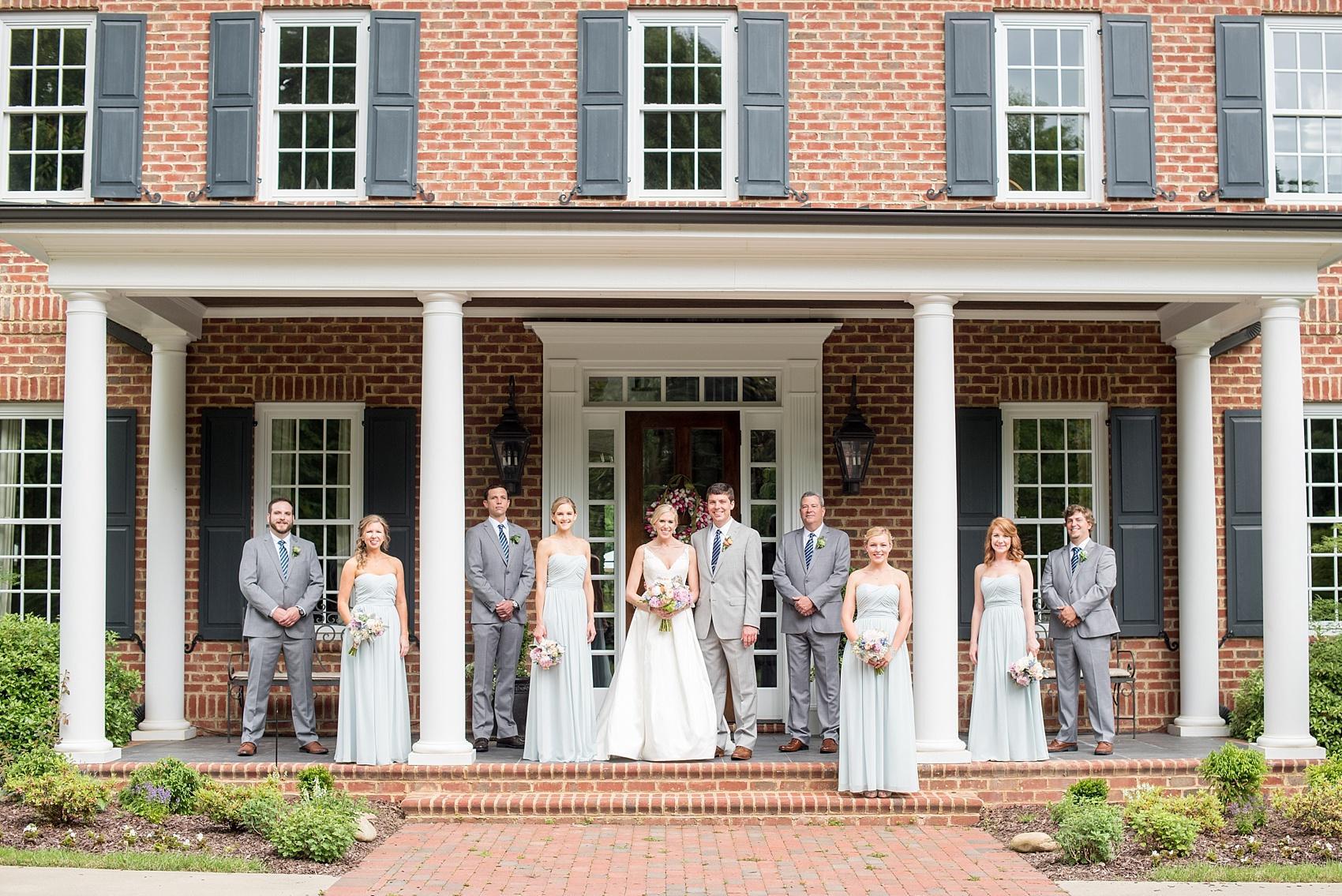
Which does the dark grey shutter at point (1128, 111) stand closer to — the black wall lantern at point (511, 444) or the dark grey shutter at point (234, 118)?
the black wall lantern at point (511, 444)

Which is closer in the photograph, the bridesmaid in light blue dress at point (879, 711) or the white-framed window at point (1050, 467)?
the bridesmaid in light blue dress at point (879, 711)

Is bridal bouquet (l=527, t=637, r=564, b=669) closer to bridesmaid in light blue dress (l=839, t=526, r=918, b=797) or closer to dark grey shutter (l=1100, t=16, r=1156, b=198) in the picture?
bridesmaid in light blue dress (l=839, t=526, r=918, b=797)

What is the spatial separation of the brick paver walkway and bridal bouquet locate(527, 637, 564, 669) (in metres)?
1.19

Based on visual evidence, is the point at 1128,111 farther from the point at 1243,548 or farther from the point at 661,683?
the point at 661,683

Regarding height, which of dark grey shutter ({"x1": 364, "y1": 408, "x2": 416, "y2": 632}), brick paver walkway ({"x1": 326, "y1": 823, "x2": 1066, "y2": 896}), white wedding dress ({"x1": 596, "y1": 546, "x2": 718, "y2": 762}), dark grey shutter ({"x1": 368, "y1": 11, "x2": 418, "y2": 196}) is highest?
dark grey shutter ({"x1": 368, "y1": 11, "x2": 418, "y2": 196})

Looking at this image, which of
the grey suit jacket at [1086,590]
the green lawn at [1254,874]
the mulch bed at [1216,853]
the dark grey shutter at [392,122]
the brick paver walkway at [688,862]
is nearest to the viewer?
the brick paver walkway at [688,862]

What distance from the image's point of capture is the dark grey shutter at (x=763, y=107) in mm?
11727

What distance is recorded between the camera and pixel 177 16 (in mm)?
11891

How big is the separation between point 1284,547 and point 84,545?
335 inches

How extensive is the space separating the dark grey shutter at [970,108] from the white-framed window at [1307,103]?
8.56ft

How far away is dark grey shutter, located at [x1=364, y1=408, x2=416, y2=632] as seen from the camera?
1202 cm

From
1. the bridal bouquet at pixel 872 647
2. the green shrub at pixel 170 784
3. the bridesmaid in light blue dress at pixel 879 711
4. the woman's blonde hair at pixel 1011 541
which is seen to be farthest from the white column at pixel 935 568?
the green shrub at pixel 170 784

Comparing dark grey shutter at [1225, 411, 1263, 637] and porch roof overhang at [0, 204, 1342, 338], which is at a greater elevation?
porch roof overhang at [0, 204, 1342, 338]

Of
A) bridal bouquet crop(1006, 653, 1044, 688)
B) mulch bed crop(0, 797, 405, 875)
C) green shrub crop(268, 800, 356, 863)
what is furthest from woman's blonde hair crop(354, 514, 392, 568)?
bridal bouquet crop(1006, 653, 1044, 688)
